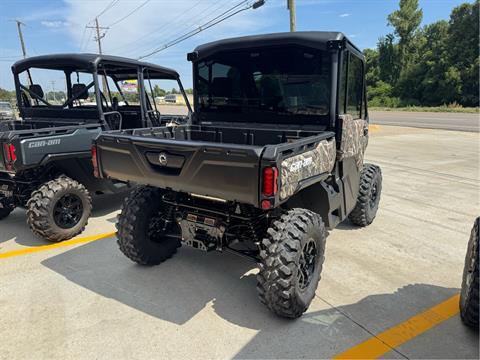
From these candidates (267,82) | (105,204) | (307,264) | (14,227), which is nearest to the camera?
(307,264)

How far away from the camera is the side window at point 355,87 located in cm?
382

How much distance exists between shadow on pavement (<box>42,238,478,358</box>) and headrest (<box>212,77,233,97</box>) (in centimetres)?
183

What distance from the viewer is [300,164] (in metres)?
2.80

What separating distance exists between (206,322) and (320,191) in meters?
1.54

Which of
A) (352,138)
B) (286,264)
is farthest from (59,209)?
(352,138)

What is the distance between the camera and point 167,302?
3246mm

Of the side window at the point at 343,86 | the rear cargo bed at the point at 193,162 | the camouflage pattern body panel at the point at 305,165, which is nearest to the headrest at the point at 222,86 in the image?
the rear cargo bed at the point at 193,162

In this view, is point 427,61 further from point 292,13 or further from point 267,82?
point 267,82

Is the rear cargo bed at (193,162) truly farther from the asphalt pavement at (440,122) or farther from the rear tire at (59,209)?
the asphalt pavement at (440,122)

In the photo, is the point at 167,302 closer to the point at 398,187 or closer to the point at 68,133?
the point at 68,133

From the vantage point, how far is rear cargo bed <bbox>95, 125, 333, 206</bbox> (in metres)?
2.55

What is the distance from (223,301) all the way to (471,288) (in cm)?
194

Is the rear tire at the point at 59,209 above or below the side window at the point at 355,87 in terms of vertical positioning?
below

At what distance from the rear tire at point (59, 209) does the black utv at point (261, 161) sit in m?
1.26
